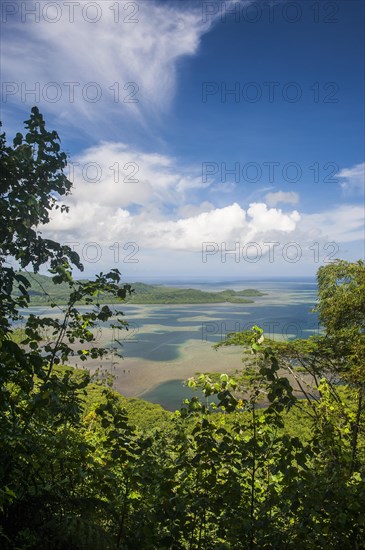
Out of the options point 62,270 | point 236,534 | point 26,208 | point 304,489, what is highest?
point 26,208

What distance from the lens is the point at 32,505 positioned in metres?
2.95

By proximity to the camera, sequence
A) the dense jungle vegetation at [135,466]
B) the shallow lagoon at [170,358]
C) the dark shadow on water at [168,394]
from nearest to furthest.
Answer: the dense jungle vegetation at [135,466] → the dark shadow on water at [168,394] → the shallow lagoon at [170,358]

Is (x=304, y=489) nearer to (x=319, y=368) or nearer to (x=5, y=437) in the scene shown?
(x=5, y=437)

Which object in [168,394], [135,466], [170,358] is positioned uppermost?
[135,466]

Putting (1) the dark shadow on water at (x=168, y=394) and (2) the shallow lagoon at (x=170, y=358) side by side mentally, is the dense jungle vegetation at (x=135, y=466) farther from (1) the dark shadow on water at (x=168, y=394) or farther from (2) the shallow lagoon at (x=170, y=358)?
(1) the dark shadow on water at (x=168, y=394)

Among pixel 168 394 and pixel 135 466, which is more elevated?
pixel 135 466

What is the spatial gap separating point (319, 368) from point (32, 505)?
1013 centimetres

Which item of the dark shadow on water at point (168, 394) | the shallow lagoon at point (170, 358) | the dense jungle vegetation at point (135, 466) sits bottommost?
the dark shadow on water at point (168, 394)

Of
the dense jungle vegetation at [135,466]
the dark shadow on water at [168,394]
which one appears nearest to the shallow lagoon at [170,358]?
the dark shadow on water at [168,394]

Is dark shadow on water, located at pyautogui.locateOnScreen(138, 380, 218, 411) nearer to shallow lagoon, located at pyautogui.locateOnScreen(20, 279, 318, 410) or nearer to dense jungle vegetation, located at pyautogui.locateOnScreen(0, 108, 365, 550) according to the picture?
shallow lagoon, located at pyautogui.locateOnScreen(20, 279, 318, 410)

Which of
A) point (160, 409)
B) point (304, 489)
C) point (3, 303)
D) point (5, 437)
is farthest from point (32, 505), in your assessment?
point (160, 409)

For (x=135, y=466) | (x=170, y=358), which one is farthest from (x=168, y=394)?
(x=135, y=466)

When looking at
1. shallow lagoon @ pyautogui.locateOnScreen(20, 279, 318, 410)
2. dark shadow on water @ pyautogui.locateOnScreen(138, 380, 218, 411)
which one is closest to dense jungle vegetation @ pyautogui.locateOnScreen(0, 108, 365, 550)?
shallow lagoon @ pyautogui.locateOnScreen(20, 279, 318, 410)

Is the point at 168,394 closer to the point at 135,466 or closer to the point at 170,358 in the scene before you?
the point at 170,358
